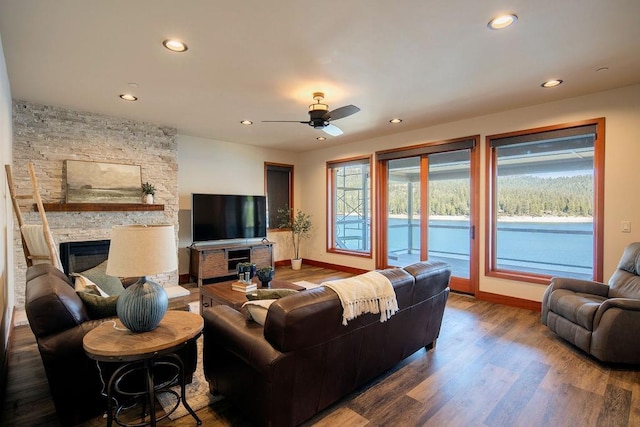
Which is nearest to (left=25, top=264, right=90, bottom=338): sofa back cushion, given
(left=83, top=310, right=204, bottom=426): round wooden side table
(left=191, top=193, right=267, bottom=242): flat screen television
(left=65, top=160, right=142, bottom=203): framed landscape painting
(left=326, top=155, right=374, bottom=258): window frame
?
(left=83, top=310, right=204, bottom=426): round wooden side table

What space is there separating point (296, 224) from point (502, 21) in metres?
5.52

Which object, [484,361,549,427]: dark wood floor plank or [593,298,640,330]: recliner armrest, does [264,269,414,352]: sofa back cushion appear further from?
[593,298,640,330]: recliner armrest

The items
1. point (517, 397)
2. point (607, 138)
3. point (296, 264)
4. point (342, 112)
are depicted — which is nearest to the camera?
point (517, 397)

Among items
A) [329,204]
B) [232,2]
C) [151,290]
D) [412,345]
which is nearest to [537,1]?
[232,2]

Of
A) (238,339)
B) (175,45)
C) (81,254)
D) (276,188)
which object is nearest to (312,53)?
(175,45)

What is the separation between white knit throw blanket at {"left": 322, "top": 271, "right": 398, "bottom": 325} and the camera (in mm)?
1927

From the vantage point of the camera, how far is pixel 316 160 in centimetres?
718

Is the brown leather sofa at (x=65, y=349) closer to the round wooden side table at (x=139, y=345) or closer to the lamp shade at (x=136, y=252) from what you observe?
the round wooden side table at (x=139, y=345)

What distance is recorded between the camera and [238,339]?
1.90 metres

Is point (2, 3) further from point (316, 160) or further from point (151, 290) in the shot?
point (316, 160)

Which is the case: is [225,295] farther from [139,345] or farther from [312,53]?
[312,53]

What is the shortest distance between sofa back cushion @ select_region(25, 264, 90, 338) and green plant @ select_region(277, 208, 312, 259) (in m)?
5.33

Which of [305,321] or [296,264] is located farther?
[296,264]

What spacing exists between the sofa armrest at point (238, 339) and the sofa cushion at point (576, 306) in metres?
2.79
